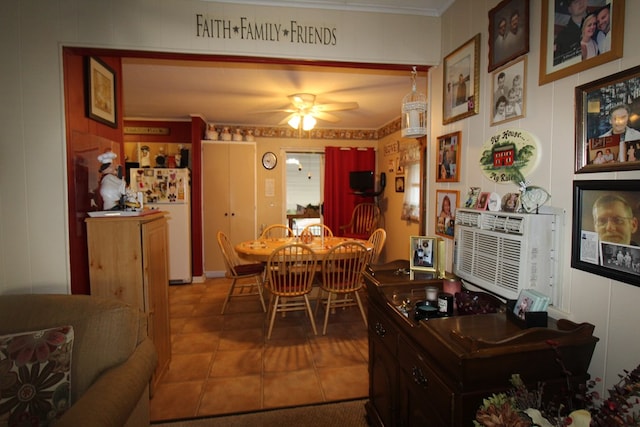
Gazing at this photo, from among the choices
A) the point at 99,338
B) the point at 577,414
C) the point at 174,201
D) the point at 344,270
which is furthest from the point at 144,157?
the point at 577,414

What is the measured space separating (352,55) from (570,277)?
1560 millimetres

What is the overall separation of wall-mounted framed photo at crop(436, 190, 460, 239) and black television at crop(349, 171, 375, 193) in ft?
11.2

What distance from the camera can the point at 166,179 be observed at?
182 inches

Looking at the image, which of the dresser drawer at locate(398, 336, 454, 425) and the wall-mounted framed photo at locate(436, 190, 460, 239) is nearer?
the dresser drawer at locate(398, 336, 454, 425)

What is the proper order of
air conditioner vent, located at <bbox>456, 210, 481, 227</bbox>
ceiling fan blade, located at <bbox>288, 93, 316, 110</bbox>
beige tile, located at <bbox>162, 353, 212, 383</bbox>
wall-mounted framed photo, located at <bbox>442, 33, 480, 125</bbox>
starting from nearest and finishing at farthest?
air conditioner vent, located at <bbox>456, 210, 481, 227</bbox> → wall-mounted framed photo, located at <bbox>442, 33, 480, 125</bbox> → beige tile, located at <bbox>162, 353, 212, 383</bbox> → ceiling fan blade, located at <bbox>288, 93, 316, 110</bbox>

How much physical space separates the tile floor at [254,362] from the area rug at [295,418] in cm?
6

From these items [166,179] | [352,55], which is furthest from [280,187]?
[352,55]

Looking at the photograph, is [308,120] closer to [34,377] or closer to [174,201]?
[174,201]

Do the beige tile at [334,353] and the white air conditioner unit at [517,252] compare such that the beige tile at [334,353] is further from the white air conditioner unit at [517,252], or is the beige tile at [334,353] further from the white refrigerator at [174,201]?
the white refrigerator at [174,201]

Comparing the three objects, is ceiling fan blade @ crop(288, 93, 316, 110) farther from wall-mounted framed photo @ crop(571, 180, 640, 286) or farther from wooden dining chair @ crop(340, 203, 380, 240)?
wall-mounted framed photo @ crop(571, 180, 640, 286)

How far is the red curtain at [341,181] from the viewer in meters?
5.67

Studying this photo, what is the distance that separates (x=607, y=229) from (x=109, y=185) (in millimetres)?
2410

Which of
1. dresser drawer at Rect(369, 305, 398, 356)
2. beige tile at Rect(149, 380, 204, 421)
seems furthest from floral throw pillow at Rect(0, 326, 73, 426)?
dresser drawer at Rect(369, 305, 398, 356)

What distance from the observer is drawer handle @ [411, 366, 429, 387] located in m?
1.19
